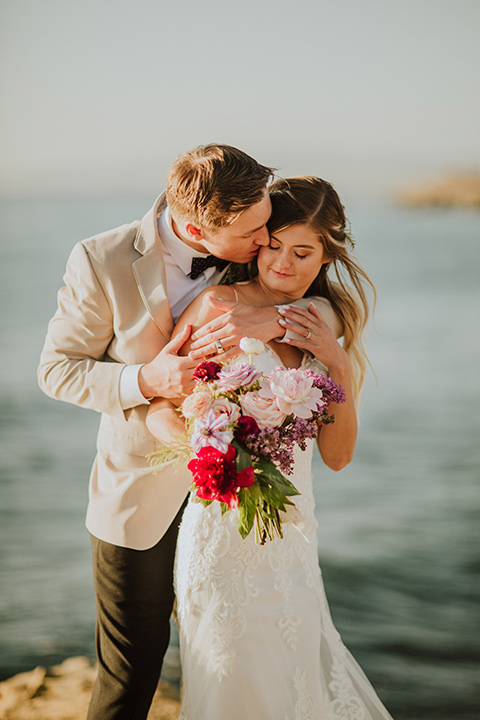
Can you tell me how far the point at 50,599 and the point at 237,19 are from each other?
16.6 feet

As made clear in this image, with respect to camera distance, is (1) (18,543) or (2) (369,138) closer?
(1) (18,543)

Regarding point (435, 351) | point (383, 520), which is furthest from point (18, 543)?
point (435, 351)

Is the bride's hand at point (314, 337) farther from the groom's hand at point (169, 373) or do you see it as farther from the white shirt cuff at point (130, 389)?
the white shirt cuff at point (130, 389)

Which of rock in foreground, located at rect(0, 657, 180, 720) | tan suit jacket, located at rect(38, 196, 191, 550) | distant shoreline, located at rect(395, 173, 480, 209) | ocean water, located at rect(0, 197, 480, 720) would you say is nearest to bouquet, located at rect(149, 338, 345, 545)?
tan suit jacket, located at rect(38, 196, 191, 550)

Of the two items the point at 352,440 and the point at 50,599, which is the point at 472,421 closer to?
the point at 50,599

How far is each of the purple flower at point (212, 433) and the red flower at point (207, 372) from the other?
0.10 m

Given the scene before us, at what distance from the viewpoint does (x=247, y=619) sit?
1794mm

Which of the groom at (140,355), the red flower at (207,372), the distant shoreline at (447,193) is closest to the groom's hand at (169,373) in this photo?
the groom at (140,355)

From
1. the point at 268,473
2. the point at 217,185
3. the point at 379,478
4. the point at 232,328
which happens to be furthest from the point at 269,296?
the point at 379,478

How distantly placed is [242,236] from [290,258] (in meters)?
0.15

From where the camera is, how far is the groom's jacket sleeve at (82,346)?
6.42 feet

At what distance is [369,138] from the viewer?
6.85m

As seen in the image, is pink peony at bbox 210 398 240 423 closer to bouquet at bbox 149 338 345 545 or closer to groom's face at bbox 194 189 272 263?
bouquet at bbox 149 338 345 545

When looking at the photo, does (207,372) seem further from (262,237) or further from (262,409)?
(262,237)
